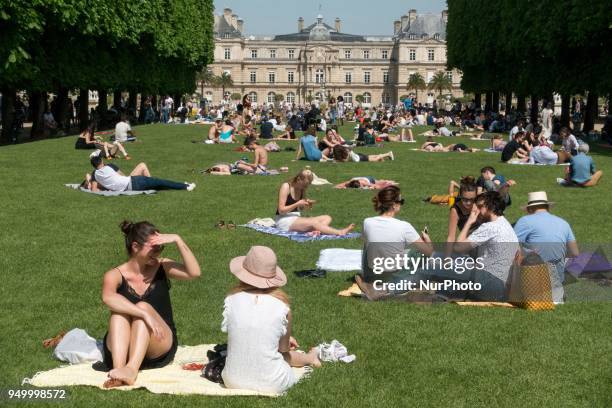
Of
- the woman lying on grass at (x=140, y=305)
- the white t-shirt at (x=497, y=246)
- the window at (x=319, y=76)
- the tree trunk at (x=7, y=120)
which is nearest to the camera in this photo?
the woman lying on grass at (x=140, y=305)

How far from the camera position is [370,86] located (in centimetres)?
14600

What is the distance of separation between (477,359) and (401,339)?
76 centimetres

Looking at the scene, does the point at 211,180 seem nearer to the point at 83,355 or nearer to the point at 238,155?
the point at 238,155

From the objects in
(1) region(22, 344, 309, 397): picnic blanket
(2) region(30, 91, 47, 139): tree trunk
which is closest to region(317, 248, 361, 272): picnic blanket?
(1) region(22, 344, 309, 397): picnic blanket

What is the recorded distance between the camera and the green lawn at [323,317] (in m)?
6.43

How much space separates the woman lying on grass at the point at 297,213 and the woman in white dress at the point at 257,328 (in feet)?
19.4

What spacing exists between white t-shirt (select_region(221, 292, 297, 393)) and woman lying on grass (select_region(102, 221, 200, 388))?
26.1 inches

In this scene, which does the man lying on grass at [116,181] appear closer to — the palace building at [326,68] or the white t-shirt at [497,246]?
the white t-shirt at [497,246]

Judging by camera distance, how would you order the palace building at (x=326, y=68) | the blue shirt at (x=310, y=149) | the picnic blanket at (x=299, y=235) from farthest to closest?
the palace building at (x=326, y=68)
the blue shirt at (x=310, y=149)
the picnic blanket at (x=299, y=235)

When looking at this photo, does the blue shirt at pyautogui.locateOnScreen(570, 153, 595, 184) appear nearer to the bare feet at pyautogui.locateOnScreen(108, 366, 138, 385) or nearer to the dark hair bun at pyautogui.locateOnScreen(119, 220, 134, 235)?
the dark hair bun at pyautogui.locateOnScreen(119, 220, 134, 235)

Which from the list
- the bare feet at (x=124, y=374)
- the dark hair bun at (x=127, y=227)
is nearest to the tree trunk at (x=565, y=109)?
the dark hair bun at (x=127, y=227)

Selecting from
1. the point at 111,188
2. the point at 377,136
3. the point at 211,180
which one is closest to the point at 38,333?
the point at 111,188

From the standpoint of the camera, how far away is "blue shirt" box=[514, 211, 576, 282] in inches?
355

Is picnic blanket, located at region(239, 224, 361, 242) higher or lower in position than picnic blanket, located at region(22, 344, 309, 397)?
higher
